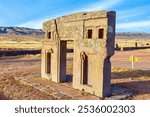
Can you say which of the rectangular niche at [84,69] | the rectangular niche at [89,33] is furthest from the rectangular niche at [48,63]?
the rectangular niche at [89,33]

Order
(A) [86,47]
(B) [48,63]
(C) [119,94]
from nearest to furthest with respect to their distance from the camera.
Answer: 1. (C) [119,94]
2. (A) [86,47]
3. (B) [48,63]

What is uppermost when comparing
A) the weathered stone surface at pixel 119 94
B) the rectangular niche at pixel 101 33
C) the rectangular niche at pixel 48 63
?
the rectangular niche at pixel 101 33

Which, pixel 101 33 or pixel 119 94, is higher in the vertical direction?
pixel 101 33

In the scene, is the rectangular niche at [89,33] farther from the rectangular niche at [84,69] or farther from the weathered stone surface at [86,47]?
the rectangular niche at [84,69]

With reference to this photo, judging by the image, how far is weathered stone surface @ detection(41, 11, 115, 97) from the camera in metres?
12.2

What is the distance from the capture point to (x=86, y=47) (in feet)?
44.0

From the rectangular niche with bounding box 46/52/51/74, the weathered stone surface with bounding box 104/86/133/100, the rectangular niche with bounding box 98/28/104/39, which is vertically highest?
the rectangular niche with bounding box 98/28/104/39

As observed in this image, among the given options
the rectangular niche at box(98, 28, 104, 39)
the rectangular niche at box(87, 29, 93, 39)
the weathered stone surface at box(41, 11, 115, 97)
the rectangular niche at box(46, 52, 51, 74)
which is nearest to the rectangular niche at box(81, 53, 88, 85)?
the weathered stone surface at box(41, 11, 115, 97)

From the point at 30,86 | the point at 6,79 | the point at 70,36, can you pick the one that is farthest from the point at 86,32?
the point at 6,79

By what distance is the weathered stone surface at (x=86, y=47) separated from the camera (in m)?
12.2

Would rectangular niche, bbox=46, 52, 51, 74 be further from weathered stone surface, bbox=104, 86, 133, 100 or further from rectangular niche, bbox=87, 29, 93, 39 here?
weathered stone surface, bbox=104, 86, 133, 100

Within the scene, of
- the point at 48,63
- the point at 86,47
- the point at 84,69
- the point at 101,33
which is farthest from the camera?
the point at 48,63

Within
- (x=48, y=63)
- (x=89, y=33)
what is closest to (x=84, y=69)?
(x=89, y=33)

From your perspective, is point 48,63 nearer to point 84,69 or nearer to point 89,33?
point 84,69
